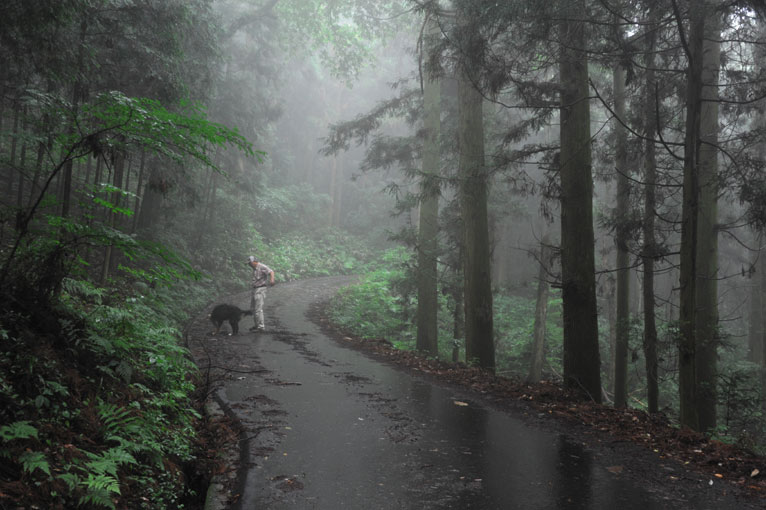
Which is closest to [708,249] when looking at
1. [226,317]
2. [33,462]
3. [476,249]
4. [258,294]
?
[476,249]

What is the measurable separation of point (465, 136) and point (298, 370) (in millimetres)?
6439

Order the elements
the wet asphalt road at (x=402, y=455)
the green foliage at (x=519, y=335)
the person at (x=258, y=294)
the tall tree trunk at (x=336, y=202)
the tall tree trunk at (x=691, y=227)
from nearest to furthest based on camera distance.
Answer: the wet asphalt road at (x=402, y=455)
the tall tree trunk at (x=691, y=227)
the person at (x=258, y=294)
the green foliage at (x=519, y=335)
the tall tree trunk at (x=336, y=202)

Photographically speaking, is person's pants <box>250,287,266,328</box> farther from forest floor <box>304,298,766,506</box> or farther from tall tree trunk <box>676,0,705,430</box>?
tall tree trunk <box>676,0,705,430</box>

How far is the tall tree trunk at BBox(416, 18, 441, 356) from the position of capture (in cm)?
1348

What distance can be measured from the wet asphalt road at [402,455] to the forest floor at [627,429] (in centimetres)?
28

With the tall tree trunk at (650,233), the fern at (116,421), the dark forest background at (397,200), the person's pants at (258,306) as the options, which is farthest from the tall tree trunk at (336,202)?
the fern at (116,421)

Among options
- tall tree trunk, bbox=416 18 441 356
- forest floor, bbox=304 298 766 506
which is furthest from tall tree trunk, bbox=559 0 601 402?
tall tree trunk, bbox=416 18 441 356

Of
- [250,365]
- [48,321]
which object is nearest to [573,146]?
[250,365]

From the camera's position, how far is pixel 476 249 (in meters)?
10.4

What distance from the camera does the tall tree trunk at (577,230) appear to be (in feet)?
24.8

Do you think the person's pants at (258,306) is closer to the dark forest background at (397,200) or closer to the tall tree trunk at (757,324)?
the dark forest background at (397,200)

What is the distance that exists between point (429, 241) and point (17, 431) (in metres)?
11.6

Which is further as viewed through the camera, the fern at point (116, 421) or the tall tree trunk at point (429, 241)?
the tall tree trunk at point (429, 241)

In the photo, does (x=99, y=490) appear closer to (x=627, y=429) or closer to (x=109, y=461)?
(x=109, y=461)
